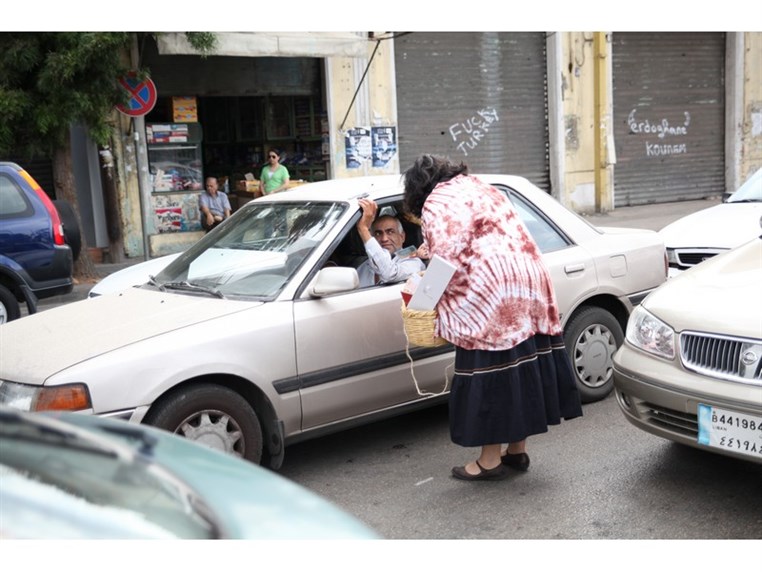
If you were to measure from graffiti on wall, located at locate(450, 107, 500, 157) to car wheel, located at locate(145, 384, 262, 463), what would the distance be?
1299 centimetres

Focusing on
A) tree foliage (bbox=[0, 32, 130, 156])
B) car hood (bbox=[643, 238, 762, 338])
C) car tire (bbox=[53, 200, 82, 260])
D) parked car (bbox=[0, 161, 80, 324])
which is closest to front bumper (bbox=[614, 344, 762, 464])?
car hood (bbox=[643, 238, 762, 338])

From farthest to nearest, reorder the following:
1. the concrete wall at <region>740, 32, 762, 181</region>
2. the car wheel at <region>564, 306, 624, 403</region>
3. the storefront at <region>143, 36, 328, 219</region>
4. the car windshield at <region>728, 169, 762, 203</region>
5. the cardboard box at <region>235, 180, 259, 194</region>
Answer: the concrete wall at <region>740, 32, 762, 181</region>, the cardboard box at <region>235, 180, 259, 194</region>, the storefront at <region>143, 36, 328, 219</region>, the car windshield at <region>728, 169, 762, 203</region>, the car wheel at <region>564, 306, 624, 403</region>

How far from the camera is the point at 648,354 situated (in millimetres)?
4230

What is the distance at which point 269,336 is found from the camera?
435cm

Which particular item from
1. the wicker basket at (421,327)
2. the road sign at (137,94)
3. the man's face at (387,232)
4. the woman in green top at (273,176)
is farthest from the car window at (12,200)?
the wicker basket at (421,327)

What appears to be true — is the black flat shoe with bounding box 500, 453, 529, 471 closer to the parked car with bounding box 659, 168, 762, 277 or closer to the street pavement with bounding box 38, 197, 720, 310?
the parked car with bounding box 659, 168, 762, 277

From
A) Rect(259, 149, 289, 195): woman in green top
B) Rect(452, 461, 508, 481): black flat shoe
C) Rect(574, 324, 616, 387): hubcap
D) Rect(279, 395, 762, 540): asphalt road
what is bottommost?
Rect(279, 395, 762, 540): asphalt road

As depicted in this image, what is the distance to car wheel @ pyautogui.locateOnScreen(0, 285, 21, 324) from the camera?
884 cm

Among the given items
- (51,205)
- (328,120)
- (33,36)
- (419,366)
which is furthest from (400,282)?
(328,120)

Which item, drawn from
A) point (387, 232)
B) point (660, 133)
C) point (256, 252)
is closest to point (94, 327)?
point (256, 252)

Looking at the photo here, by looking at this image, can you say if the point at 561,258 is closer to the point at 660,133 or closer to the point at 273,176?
the point at 273,176

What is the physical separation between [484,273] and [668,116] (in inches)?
656

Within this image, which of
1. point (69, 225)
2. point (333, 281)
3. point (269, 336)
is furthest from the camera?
point (69, 225)

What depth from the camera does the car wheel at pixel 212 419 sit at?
406cm
